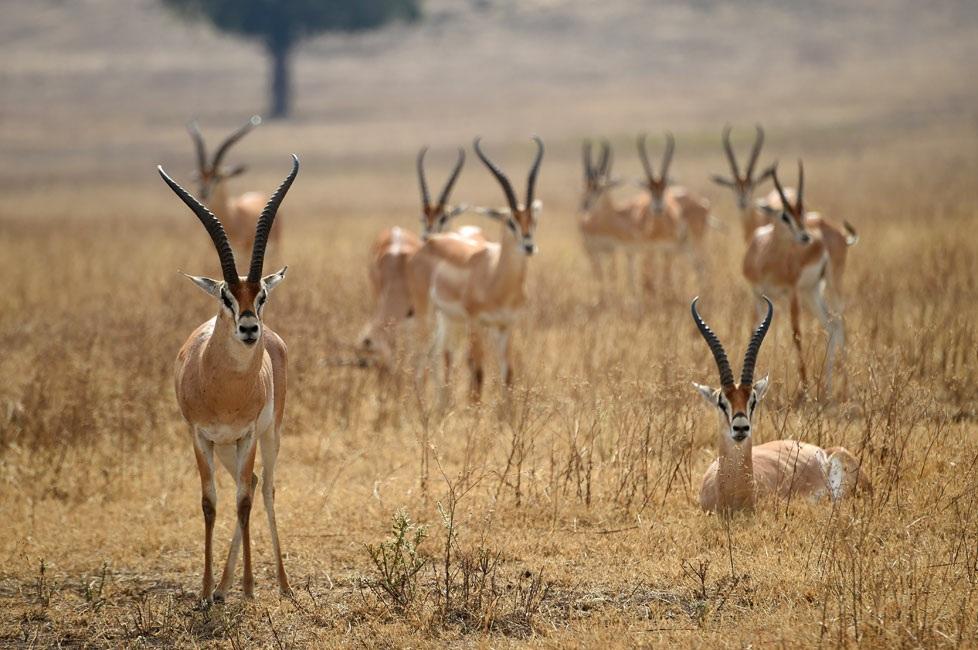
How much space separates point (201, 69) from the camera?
82250 mm

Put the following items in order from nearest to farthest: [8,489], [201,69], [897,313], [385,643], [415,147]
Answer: [385,643], [8,489], [897,313], [415,147], [201,69]

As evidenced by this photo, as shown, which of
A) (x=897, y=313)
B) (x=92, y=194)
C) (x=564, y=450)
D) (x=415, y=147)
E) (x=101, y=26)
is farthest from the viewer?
(x=101, y=26)

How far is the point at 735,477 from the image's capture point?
22.6 feet

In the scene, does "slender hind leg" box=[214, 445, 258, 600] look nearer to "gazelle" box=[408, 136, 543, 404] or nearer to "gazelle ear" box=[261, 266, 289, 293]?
"gazelle ear" box=[261, 266, 289, 293]

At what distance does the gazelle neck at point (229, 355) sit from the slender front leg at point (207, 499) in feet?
1.25

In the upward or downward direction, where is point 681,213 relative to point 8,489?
upward

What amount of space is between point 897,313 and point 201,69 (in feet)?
249

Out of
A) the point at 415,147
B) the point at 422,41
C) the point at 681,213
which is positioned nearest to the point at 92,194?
the point at 415,147

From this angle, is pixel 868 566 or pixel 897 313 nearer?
pixel 868 566

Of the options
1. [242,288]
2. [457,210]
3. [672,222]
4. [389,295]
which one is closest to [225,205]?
[457,210]

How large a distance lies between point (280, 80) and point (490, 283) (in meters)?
55.0

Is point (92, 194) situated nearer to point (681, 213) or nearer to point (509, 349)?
point (681, 213)

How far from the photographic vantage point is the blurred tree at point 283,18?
199 ft

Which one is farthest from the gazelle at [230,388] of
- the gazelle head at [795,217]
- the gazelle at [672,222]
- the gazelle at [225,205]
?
the gazelle at [672,222]
